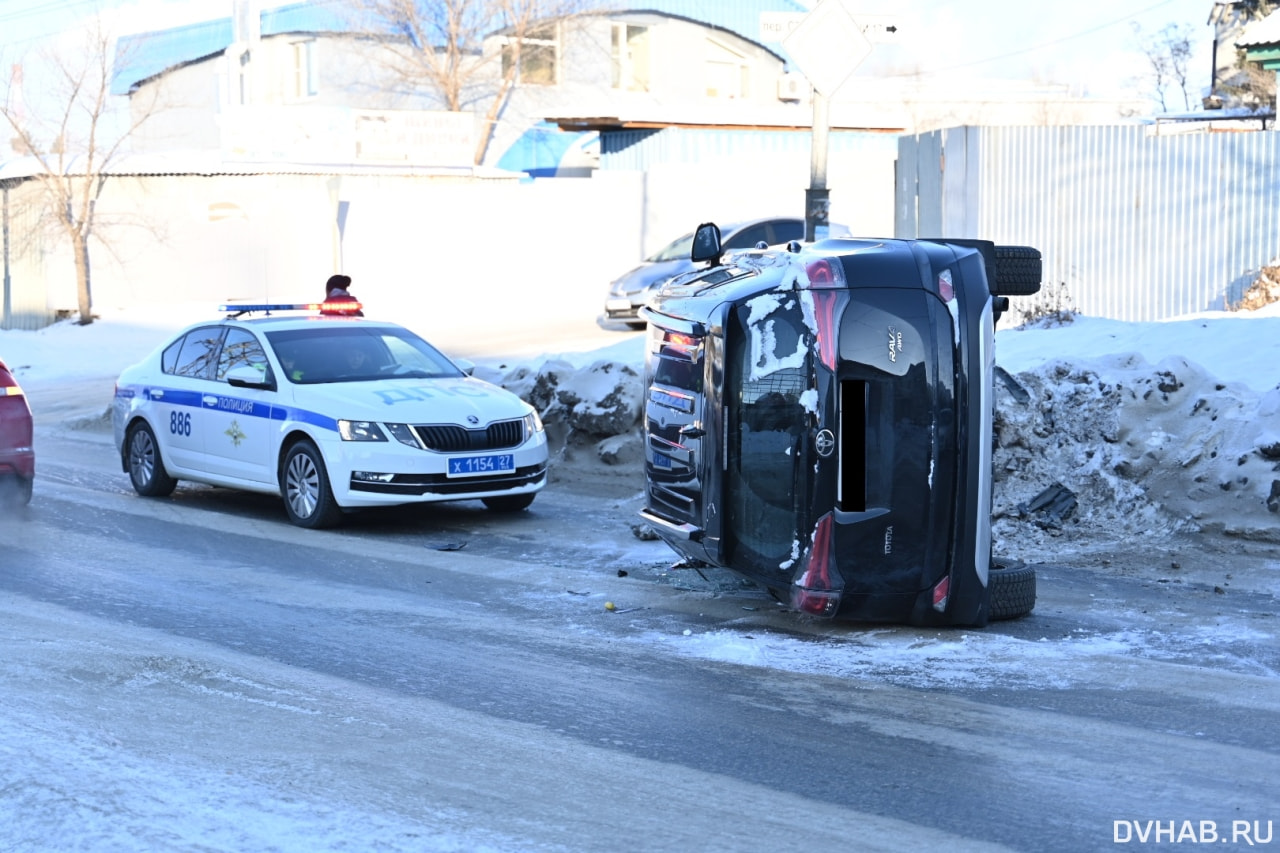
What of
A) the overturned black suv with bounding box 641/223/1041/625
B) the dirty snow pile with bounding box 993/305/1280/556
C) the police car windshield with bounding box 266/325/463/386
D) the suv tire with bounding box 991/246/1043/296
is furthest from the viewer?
the police car windshield with bounding box 266/325/463/386

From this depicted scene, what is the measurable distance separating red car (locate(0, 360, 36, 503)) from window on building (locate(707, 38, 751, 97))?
39.7 meters

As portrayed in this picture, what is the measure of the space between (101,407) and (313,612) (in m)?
13.1

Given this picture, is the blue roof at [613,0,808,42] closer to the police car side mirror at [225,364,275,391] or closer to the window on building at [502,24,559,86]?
the window on building at [502,24,559,86]

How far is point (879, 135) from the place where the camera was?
37.6 m

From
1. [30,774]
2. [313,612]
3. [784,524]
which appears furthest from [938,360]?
[30,774]

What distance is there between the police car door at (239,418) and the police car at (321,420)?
0.04 ft

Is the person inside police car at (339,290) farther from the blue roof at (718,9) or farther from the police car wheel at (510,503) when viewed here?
the blue roof at (718,9)

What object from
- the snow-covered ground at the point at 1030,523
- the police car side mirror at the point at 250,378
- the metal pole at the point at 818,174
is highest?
the metal pole at the point at 818,174

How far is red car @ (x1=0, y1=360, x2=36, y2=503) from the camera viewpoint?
11.8m

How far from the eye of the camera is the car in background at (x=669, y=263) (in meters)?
22.8

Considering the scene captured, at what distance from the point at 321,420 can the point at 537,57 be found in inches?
1486

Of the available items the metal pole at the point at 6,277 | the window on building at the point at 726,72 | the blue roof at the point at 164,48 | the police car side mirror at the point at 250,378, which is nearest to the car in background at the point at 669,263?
the police car side mirror at the point at 250,378

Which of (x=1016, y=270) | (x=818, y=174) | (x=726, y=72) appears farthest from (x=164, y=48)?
(x=1016, y=270)

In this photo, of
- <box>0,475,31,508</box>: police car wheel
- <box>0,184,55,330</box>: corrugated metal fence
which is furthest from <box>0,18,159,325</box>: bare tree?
<box>0,475,31,508</box>: police car wheel
